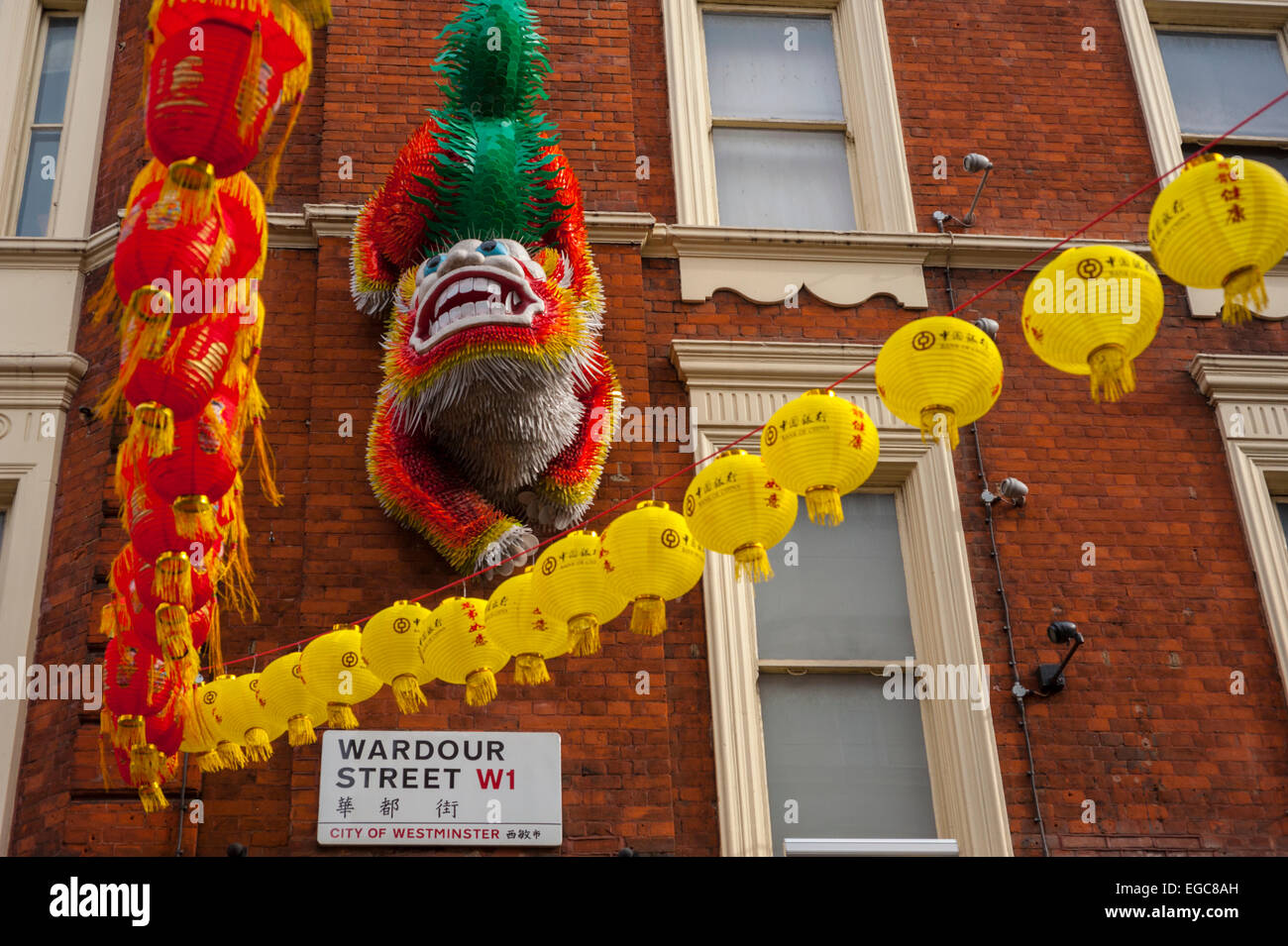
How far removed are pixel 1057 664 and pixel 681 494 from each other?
2.22 m

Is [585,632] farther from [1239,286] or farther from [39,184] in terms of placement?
[39,184]

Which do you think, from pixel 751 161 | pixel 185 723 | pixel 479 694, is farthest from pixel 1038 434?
pixel 185 723

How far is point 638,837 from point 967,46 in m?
5.97

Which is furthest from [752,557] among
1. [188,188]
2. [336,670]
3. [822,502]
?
[188,188]

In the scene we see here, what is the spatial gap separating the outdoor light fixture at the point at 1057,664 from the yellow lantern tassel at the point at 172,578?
447 cm

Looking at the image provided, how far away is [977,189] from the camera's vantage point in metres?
9.69

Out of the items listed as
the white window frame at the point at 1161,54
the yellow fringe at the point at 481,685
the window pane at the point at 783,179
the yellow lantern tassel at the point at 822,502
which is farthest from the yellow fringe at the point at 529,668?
the white window frame at the point at 1161,54

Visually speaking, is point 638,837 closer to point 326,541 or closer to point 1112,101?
point 326,541

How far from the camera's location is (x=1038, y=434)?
888 centimetres

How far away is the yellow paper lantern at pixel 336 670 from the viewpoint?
21.4 ft

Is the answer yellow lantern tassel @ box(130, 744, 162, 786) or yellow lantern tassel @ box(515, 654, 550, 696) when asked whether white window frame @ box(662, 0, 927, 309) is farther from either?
yellow lantern tassel @ box(130, 744, 162, 786)

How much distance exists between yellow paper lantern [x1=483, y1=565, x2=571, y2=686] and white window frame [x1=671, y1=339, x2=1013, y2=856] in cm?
167

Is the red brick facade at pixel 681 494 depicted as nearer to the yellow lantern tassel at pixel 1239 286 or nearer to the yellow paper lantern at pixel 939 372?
the yellow paper lantern at pixel 939 372

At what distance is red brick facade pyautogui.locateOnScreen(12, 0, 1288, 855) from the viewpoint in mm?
7582
